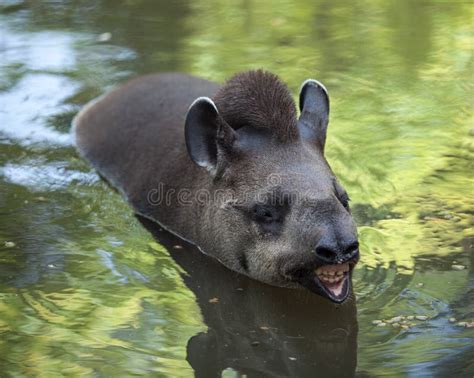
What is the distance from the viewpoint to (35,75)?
1423 centimetres

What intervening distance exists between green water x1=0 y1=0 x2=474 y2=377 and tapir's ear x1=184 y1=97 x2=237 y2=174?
3.18 feet

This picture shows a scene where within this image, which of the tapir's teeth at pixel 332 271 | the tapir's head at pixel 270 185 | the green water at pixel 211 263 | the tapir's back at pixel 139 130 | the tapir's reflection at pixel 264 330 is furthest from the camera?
the tapir's back at pixel 139 130

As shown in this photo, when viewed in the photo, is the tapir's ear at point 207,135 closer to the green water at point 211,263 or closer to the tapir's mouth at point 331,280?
the green water at point 211,263

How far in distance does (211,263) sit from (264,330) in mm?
1466

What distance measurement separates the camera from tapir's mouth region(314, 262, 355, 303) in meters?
7.75

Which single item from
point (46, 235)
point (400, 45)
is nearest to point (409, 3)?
point (400, 45)

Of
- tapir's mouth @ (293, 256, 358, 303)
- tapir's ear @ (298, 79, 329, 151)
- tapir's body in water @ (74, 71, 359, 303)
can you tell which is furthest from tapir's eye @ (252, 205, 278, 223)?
tapir's ear @ (298, 79, 329, 151)

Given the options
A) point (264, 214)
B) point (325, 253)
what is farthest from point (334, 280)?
point (264, 214)

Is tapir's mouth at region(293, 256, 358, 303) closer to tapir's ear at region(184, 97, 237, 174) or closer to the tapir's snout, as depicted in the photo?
the tapir's snout

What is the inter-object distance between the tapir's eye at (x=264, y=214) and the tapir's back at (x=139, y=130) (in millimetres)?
1375

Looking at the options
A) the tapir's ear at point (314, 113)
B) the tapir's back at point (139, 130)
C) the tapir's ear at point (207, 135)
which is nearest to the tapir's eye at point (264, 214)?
the tapir's ear at point (207, 135)

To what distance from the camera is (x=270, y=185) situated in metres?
8.41

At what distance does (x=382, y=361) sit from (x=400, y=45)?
8.76 m

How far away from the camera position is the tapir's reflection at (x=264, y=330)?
7.18m
